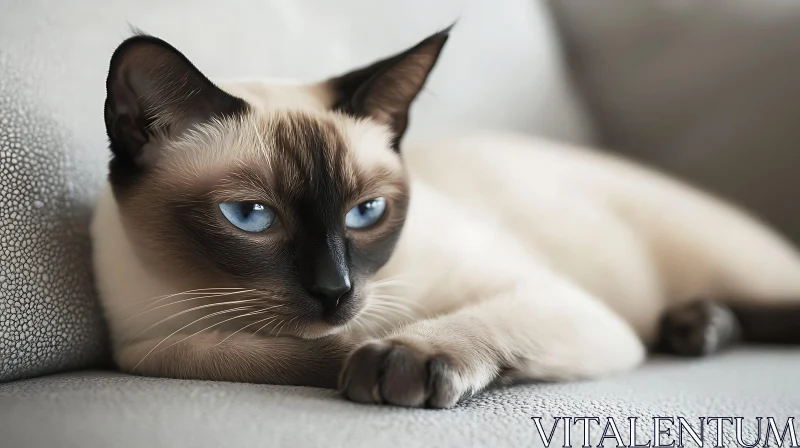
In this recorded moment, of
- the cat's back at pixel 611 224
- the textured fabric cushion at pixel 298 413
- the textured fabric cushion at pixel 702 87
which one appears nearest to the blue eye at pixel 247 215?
the textured fabric cushion at pixel 298 413

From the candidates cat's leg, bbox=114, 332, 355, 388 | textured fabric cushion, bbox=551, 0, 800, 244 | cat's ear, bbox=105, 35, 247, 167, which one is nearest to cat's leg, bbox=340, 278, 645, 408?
cat's leg, bbox=114, 332, 355, 388

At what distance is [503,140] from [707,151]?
0.75 m

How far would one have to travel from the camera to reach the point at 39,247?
1.18 m

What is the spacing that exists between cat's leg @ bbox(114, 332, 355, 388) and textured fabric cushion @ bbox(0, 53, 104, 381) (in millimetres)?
147

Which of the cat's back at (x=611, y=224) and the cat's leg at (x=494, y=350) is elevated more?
the cat's back at (x=611, y=224)

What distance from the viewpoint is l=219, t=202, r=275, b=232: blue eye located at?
1.11m

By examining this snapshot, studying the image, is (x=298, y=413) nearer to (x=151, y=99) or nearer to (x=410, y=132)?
(x=151, y=99)

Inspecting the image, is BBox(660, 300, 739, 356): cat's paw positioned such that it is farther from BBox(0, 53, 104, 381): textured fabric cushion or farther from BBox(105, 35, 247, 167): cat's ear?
BBox(0, 53, 104, 381): textured fabric cushion

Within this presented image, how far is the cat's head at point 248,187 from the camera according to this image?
3.59 ft

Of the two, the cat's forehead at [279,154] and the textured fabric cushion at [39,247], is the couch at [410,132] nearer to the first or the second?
the textured fabric cushion at [39,247]

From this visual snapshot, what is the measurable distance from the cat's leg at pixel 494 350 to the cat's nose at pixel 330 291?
0.09 metres

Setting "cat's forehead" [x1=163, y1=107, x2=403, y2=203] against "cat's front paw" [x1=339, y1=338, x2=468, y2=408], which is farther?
"cat's forehead" [x1=163, y1=107, x2=403, y2=203]

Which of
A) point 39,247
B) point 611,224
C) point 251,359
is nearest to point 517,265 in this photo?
point 611,224

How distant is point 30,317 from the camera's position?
1.15m
